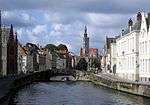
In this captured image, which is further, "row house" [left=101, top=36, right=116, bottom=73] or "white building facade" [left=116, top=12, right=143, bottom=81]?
"row house" [left=101, top=36, right=116, bottom=73]

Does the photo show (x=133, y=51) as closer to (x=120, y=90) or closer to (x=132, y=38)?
(x=132, y=38)

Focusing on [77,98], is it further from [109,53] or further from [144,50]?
[109,53]

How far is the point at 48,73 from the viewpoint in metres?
165

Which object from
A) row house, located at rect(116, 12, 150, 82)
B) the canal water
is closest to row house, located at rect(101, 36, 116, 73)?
row house, located at rect(116, 12, 150, 82)

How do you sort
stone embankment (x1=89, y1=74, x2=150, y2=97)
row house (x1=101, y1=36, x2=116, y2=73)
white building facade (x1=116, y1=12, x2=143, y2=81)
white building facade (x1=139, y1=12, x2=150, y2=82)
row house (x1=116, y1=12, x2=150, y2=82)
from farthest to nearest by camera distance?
row house (x1=101, y1=36, x2=116, y2=73)
white building facade (x1=116, y1=12, x2=143, y2=81)
row house (x1=116, y1=12, x2=150, y2=82)
white building facade (x1=139, y1=12, x2=150, y2=82)
stone embankment (x1=89, y1=74, x2=150, y2=97)

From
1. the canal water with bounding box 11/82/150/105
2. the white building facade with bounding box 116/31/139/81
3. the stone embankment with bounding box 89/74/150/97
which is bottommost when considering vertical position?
the canal water with bounding box 11/82/150/105

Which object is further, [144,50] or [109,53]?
[109,53]

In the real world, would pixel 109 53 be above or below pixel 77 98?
above

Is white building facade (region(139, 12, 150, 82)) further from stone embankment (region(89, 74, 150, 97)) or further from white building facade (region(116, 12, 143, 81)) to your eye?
stone embankment (region(89, 74, 150, 97))

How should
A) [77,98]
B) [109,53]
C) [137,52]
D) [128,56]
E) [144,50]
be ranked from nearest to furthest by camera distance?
[77,98] → [144,50] → [137,52] → [128,56] → [109,53]

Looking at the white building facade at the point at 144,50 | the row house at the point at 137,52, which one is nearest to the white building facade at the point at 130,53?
the row house at the point at 137,52

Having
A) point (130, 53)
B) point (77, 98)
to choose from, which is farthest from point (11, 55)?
point (77, 98)

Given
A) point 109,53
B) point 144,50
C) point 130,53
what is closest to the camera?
point 144,50

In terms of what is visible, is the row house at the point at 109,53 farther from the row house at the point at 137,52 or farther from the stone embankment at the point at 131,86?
the stone embankment at the point at 131,86
